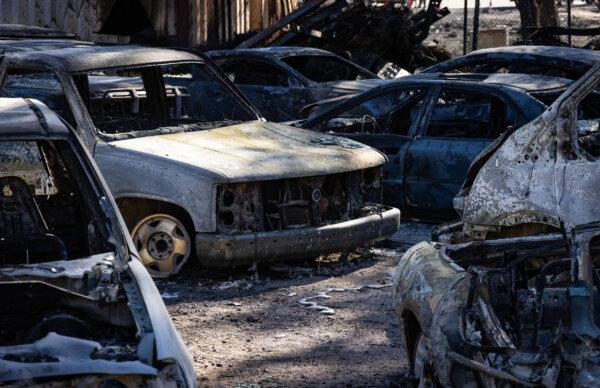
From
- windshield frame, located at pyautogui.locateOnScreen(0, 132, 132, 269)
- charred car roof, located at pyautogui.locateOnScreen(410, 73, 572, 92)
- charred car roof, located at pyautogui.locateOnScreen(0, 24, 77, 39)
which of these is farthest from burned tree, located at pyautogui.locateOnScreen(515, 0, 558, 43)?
windshield frame, located at pyautogui.locateOnScreen(0, 132, 132, 269)

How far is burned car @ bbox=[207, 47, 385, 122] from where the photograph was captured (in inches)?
587

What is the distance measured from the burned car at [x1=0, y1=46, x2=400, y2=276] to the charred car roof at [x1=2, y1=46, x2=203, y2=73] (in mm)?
10

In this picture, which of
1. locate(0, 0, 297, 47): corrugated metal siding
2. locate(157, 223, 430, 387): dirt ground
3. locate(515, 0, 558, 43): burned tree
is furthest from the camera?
locate(0, 0, 297, 47): corrugated metal siding

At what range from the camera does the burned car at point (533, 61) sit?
13047 mm

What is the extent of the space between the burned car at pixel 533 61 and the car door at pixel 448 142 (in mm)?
2683

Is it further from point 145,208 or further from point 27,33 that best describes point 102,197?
point 27,33

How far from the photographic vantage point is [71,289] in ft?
16.6

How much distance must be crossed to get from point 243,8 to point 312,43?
Answer: 3.33m

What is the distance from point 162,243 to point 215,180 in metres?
0.76

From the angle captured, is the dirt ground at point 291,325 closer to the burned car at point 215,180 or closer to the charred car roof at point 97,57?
the burned car at point 215,180

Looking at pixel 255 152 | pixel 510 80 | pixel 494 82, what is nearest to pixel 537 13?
pixel 510 80

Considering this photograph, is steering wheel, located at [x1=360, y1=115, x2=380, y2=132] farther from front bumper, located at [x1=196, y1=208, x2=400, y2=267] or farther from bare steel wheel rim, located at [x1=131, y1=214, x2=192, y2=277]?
bare steel wheel rim, located at [x1=131, y1=214, x2=192, y2=277]

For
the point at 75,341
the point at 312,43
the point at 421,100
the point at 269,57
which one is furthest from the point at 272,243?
the point at 312,43

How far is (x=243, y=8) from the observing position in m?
23.3
